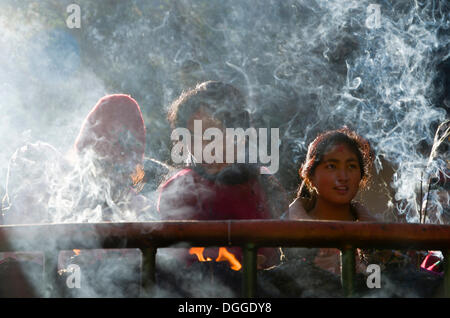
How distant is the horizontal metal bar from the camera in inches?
51.0

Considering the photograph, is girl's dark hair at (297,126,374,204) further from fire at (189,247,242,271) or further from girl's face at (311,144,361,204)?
fire at (189,247,242,271)

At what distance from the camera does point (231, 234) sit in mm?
1295

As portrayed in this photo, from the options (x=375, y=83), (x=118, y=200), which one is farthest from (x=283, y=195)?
(x=375, y=83)

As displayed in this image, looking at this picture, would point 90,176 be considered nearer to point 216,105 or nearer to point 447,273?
point 216,105

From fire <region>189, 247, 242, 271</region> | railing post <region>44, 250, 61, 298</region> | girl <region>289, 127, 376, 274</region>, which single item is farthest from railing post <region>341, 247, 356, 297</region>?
girl <region>289, 127, 376, 274</region>

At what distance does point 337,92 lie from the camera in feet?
20.2

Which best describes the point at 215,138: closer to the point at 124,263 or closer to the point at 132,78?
the point at 124,263

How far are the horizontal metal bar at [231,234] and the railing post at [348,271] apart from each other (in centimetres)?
3

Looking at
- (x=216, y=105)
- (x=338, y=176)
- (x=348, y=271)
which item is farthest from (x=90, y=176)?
(x=348, y=271)

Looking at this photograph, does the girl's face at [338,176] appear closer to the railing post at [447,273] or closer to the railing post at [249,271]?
the railing post at [447,273]

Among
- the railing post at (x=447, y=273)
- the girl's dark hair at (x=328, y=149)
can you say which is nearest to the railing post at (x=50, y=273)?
the railing post at (x=447, y=273)

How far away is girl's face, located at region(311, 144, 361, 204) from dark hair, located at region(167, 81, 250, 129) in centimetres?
91

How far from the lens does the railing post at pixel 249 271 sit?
1311mm
